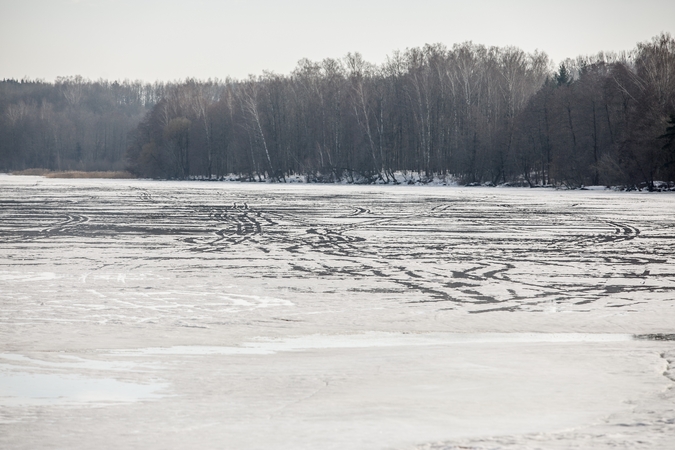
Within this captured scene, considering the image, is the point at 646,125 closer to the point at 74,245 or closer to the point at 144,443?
the point at 74,245

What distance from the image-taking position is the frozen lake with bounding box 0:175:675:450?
479 cm

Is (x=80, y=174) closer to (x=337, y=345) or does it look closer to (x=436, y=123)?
(x=436, y=123)

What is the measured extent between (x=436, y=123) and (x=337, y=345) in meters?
70.9

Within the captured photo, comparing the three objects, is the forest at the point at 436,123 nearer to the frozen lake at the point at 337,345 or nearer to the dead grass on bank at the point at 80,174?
the dead grass on bank at the point at 80,174

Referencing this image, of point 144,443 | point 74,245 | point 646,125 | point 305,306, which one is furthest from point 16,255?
point 646,125

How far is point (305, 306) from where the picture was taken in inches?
364

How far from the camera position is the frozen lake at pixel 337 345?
4.79 m

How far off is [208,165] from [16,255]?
259ft

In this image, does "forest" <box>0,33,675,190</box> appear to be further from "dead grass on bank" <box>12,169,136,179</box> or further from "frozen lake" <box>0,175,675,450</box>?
"frozen lake" <box>0,175,675,450</box>

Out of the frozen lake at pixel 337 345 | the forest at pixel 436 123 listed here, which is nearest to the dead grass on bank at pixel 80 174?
the forest at pixel 436 123

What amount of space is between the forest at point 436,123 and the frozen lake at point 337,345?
3982 centimetres

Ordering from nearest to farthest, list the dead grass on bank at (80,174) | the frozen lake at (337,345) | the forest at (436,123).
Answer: the frozen lake at (337,345)
the forest at (436,123)
the dead grass on bank at (80,174)

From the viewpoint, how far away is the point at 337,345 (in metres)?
7.34

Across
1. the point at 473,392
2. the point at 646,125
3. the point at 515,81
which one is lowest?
the point at 473,392
